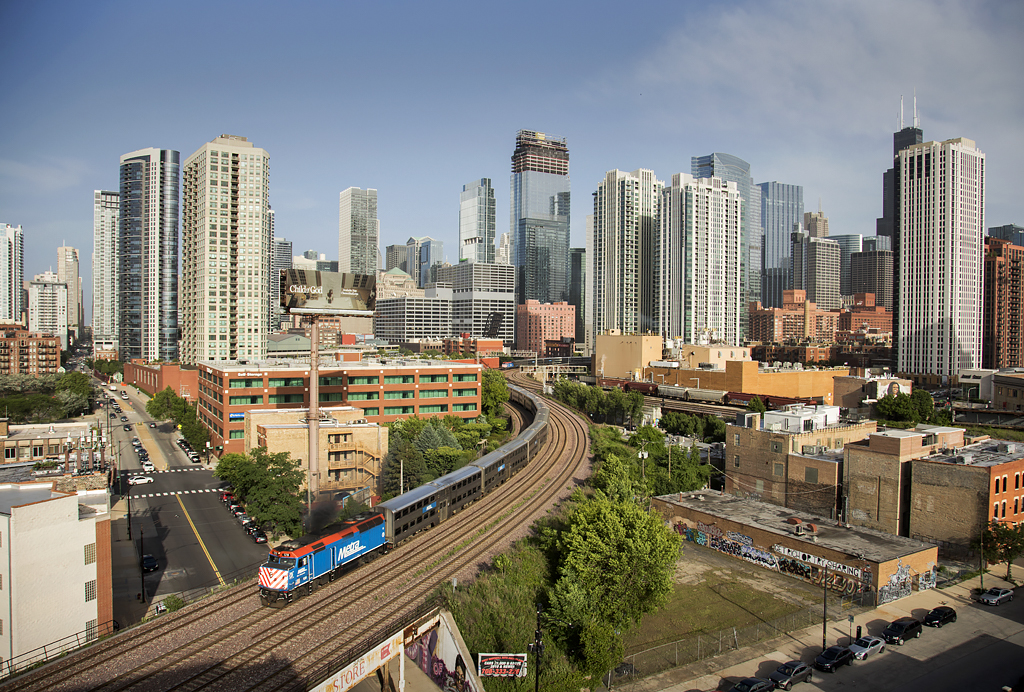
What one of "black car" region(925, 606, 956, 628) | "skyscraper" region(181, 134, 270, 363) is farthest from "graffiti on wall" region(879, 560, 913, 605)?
"skyscraper" region(181, 134, 270, 363)

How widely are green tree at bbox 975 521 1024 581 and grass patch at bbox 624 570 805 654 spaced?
1454 centimetres

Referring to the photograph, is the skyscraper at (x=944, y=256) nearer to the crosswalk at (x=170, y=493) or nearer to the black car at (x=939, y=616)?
the black car at (x=939, y=616)

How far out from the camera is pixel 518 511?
4281 centimetres

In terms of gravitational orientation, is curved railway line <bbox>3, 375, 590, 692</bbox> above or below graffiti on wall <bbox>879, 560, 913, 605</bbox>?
above

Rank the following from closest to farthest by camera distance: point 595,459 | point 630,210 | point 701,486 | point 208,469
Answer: point 701,486 → point 595,459 → point 208,469 → point 630,210

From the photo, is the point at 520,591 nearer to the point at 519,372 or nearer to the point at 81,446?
the point at 81,446

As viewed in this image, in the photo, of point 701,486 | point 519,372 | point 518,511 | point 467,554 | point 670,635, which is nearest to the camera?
point 670,635

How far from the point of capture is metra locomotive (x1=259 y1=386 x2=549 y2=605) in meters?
26.2

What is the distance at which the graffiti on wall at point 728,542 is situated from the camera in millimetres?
40156

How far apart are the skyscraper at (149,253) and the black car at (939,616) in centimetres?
17048

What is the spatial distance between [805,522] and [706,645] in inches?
664

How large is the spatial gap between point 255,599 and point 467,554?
11020 millimetres

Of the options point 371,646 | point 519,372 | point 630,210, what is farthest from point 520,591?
point 630,210

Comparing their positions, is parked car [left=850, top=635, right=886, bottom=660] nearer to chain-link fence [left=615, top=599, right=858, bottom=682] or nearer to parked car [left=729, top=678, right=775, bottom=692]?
chain-link fence [left=615, top=599, right=858, bottom=682]
